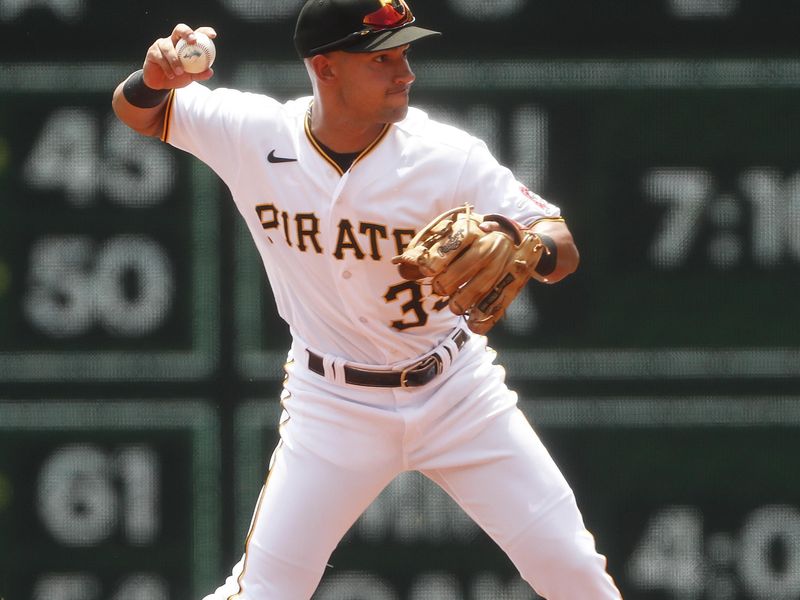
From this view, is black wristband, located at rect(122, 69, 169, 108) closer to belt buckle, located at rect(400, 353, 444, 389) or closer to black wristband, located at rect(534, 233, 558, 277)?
belt buckle, located at rect(400, 353, 444, 389)

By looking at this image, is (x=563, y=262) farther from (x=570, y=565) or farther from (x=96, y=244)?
(x=96, y=244)

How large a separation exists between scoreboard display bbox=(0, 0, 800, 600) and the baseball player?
29.3 inches

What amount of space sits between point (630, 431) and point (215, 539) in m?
1.22

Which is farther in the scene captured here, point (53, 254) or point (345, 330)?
point (53, 254)

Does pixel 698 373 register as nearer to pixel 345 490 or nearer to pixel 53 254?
pixel 345 490

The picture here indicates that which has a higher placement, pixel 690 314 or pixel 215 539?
pixel 690 314

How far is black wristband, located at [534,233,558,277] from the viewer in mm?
3652

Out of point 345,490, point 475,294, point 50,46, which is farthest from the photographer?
point 50,46

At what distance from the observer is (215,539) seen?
16.0 feet

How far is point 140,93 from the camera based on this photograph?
13.1ft

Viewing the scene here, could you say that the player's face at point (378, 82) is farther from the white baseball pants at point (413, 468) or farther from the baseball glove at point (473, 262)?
the white baseball pants at point (413, 468)

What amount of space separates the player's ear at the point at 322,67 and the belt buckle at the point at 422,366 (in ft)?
2.27

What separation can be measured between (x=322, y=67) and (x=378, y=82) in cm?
15

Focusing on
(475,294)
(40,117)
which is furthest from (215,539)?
(475,294)
